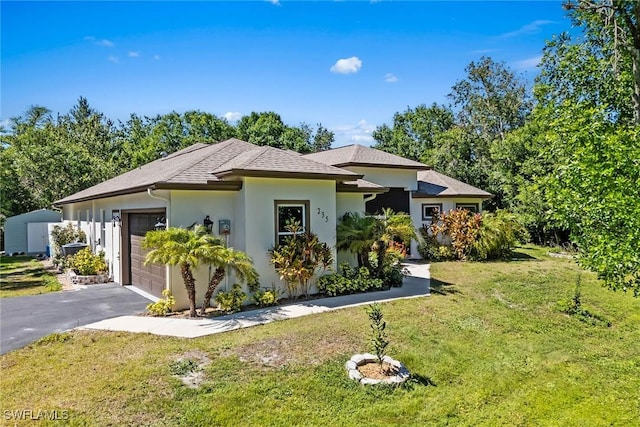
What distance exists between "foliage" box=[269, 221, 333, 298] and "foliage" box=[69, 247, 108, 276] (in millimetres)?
9047

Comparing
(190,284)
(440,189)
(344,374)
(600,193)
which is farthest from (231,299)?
(440,189)

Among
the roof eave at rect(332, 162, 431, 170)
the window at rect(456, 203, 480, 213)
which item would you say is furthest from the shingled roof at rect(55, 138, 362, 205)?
the window at rect(456, 203, 480, 213)

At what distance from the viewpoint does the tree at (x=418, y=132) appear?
44188 mm

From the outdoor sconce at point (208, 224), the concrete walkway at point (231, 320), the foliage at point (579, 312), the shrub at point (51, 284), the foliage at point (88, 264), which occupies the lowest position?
the foliage at point (579, 312)

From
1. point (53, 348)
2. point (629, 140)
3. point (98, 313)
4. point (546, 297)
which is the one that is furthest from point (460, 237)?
point (53, 348)

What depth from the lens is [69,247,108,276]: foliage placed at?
15.9 meters

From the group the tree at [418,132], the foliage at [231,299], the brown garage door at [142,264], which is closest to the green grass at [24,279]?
the brown garage door at [142,264]

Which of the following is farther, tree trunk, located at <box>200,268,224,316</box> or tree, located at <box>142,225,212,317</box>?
tree trunk, located at <box>200,268,224,316</box>

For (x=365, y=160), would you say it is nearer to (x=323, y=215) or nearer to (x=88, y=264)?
(x=323, y=215)

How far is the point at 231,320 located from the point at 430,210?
573 inches

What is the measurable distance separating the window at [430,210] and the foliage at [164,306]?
47.5 feet

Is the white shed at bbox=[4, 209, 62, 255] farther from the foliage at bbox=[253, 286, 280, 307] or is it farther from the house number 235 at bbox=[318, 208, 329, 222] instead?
the house number 235 at bbox=[318, 208, 329, 222]

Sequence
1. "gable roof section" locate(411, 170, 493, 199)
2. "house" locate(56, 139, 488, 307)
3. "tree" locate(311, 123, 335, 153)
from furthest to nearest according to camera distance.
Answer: "tree" locate(311, 123, 335, 153)
"gable roof section" locate(411, 170, 493, 199)
"house" locate(56, 139, 488, 307)

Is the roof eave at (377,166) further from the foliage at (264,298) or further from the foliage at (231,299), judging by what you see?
the foliage at (231,299)
